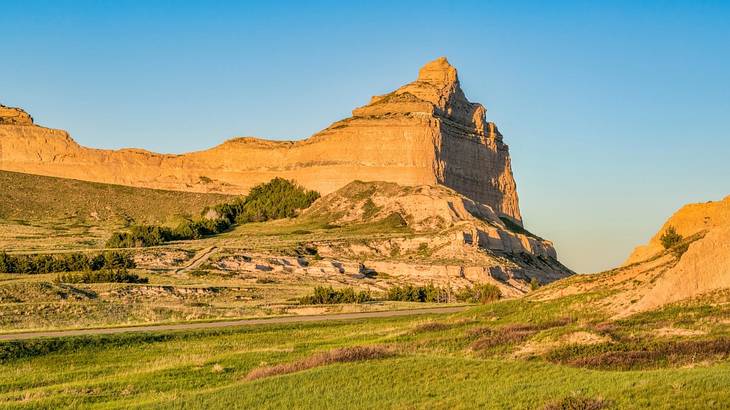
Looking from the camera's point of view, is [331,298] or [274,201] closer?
[331,298]

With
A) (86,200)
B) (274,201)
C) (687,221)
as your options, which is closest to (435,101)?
(274,201)

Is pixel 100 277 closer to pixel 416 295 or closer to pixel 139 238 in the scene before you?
pixel 416 295

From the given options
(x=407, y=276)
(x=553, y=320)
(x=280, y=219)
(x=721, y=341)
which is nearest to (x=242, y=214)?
(x=280, y=219)

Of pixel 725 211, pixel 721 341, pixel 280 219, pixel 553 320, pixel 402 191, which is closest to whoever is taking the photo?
pixel 721 341

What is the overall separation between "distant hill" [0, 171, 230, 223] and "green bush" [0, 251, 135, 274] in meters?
41.7

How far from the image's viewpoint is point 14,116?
139500 millimetres

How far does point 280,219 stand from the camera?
107812 millimetres

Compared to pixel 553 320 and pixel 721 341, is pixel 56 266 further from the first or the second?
pixel 721 341

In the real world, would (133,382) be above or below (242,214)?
below

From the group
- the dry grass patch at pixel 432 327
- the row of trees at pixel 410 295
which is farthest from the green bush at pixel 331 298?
the dry grass patch at pixel 432 327

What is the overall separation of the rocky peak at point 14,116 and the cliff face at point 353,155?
17cm

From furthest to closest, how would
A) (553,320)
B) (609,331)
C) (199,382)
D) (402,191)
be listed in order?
(402,191) < (553,320) < (609,331) < (199,382)

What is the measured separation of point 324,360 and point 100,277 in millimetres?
43315

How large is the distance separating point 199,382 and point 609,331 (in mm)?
10088
